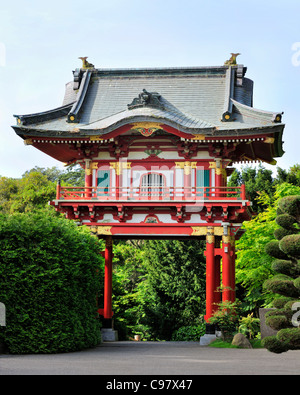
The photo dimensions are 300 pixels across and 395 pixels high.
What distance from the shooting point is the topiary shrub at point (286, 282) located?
16344mm

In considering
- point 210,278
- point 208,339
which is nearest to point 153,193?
point 210,278

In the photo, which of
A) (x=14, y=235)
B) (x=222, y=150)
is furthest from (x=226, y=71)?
(x=14, y=235)

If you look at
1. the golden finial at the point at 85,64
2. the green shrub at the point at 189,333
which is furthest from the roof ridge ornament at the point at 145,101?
the green shrub at the point at 189,333

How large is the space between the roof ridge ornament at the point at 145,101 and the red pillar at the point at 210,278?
653 centimetres

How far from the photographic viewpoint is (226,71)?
105ft

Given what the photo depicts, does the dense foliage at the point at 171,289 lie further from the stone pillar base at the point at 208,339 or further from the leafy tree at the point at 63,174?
the leafy tree at the point at 63,174

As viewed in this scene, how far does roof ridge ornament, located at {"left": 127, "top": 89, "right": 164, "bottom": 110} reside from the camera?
2848cm

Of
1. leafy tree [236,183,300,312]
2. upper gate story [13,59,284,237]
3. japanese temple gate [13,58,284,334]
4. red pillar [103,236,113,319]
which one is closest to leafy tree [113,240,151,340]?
leafy tree [236,183,300,312]

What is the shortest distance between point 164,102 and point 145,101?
7.05 ft

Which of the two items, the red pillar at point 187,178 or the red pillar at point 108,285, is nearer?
the red pillar at point 187,178

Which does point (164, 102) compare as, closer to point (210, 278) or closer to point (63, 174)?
point (210, 278)

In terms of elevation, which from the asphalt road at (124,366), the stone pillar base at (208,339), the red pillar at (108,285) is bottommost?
the stone pillar base at (208,339)

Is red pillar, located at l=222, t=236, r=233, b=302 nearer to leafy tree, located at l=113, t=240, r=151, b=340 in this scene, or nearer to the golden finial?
leafy tree, located at l=113, t=240, r=151, b=340

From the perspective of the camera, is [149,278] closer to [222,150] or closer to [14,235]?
[222,150]
